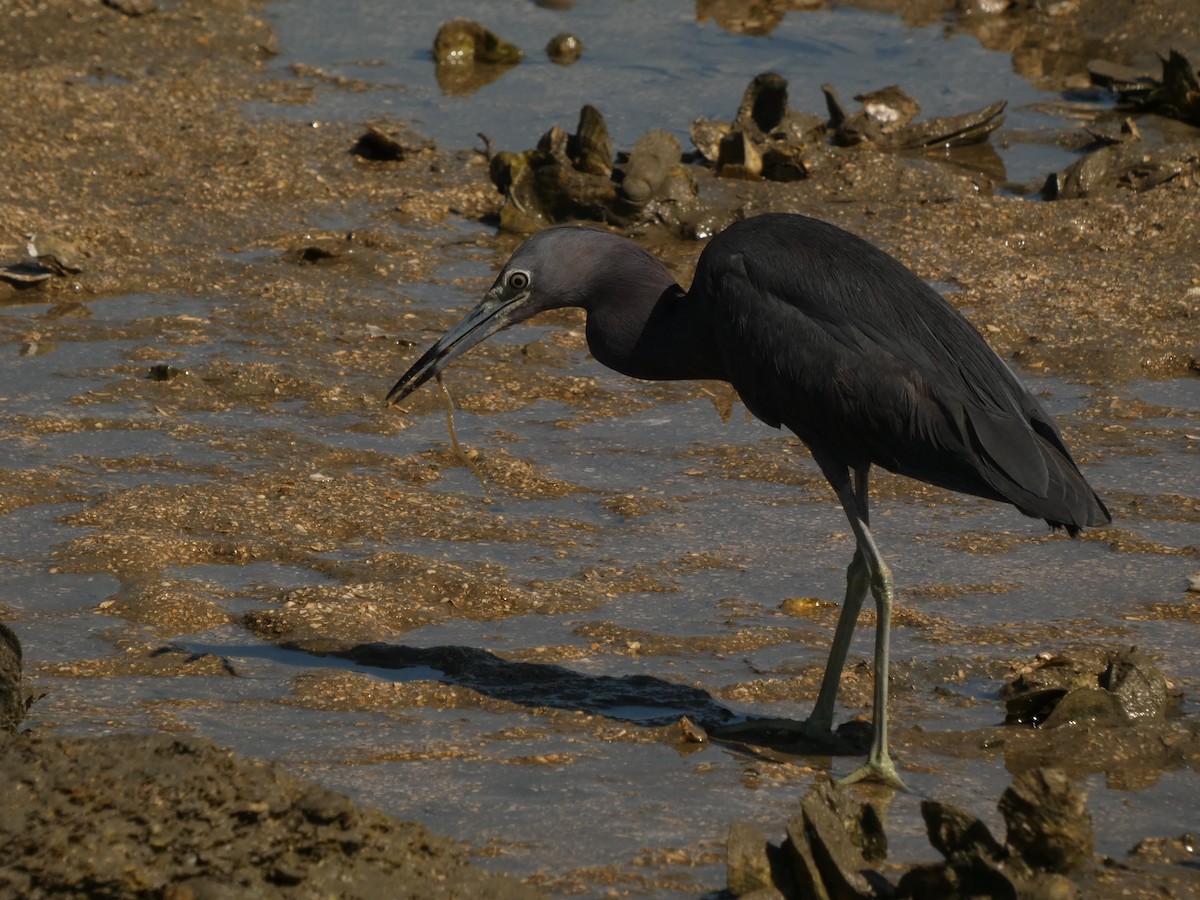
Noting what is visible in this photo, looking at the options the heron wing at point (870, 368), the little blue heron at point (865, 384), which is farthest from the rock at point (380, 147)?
the heron wing at point (870, 368)

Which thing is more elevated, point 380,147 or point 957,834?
point 380,147

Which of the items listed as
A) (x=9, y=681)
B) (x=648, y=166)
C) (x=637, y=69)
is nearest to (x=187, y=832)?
(x=9, y=681)

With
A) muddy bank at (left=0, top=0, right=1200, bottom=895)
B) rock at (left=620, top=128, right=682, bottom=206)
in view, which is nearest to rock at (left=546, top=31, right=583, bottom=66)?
muddy bank at (left=0, top=0, right=1200, bottom=895)

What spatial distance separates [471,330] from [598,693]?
1.37m

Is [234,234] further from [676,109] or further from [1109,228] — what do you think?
[1109,228]

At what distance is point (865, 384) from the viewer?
4875 millimetres

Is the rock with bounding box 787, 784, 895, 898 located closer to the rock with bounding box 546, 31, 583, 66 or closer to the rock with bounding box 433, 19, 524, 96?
the rock with bounding box 433, 19, 524, 96

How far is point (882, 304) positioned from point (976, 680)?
1165 millimetres

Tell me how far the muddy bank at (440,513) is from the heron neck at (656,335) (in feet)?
2.52

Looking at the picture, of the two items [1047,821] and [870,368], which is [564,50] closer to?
[870,368]

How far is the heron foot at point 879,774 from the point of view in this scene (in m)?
4.54

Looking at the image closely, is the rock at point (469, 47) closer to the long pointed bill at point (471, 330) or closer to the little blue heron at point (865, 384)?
the long pointed bill at point (471, 330)

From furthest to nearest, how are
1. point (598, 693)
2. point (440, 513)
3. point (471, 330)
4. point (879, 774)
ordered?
point (440, 513) < point (471, 330) < point (598, 693) < point (879, 774)

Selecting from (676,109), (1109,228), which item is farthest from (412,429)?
(676,109)
